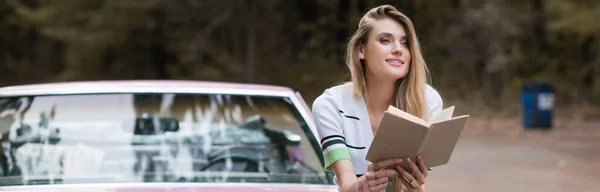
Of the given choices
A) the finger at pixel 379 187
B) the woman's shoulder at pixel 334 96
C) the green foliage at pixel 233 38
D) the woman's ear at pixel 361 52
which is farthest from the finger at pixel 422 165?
the green foliage at pixel 233 38

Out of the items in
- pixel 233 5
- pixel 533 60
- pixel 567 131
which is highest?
pixel 233 5

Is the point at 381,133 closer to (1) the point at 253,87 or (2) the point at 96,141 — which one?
(1) the point at 253,87

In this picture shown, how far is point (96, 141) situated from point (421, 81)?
92.9 inches

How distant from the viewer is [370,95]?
2850 mm

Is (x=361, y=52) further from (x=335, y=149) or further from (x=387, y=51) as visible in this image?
(x=335, y=149)

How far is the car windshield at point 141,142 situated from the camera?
13.0ft

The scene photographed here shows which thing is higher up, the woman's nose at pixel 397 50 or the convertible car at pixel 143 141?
the woman's nose at pixel 397 50

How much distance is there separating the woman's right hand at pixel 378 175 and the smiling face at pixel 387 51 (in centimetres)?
33

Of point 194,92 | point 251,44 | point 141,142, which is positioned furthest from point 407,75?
point 251,44

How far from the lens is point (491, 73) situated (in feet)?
83.8

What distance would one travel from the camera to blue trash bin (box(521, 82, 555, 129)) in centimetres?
1670

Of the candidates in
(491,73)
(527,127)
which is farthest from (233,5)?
(527,127)

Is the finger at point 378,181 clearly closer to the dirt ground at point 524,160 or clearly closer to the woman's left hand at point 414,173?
the woman's left hand at point 414,173

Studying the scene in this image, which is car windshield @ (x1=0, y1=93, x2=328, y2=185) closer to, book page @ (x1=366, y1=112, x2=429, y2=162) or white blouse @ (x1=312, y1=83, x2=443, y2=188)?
white blouse @ (x1=312, y1=83, x2=443, y2=188)
